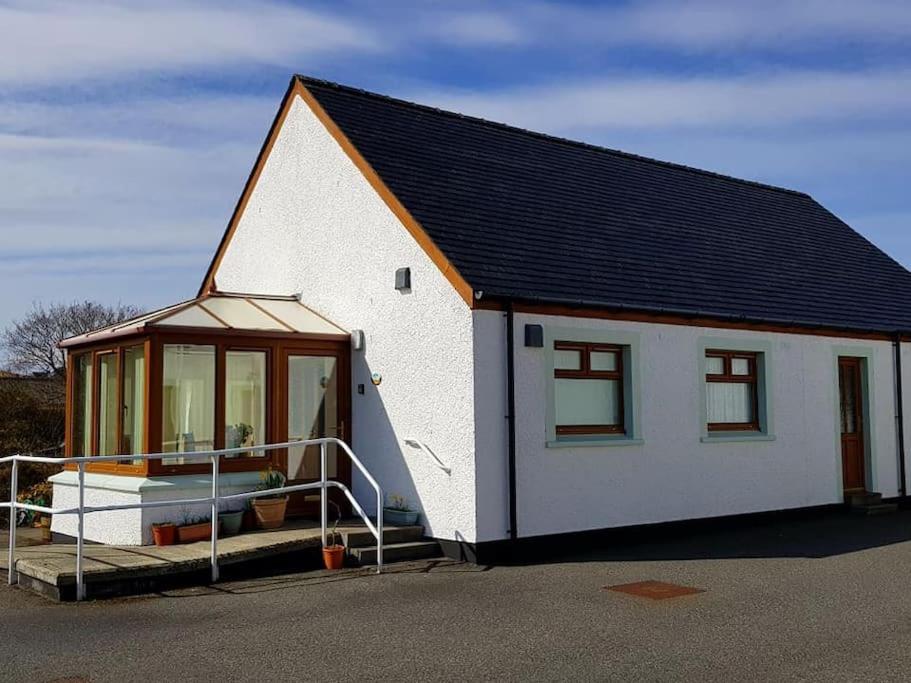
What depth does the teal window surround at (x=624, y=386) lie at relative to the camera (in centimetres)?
1154

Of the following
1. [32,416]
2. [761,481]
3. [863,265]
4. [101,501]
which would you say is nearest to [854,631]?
[761,481]

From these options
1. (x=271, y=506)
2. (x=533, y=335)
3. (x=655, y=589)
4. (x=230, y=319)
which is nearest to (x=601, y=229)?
(x=533, y=335)

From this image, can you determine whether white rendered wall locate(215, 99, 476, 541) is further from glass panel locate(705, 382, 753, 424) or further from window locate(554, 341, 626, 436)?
glass panel locate(705, 382, 753, 424)

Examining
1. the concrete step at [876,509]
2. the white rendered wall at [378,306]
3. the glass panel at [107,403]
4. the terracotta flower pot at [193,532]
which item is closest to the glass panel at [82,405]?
the glass panel at [107,403]

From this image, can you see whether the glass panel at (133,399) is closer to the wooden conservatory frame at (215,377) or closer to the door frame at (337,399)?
the wooden conservatory frame at (215,377)

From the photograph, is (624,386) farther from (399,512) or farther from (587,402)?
(399,512)

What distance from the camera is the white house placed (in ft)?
36.9

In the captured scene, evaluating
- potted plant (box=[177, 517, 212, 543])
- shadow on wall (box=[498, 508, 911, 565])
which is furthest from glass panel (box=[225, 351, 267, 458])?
shadow on wall (box=[498, 508, 911, 565])

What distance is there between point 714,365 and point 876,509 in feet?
13.4

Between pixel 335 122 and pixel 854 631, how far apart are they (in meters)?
9.48

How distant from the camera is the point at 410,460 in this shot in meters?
11.7

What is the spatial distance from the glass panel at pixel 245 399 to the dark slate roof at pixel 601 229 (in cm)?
290

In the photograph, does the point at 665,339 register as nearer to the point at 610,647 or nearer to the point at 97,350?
the point at 610,647

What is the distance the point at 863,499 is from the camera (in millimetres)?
15461
